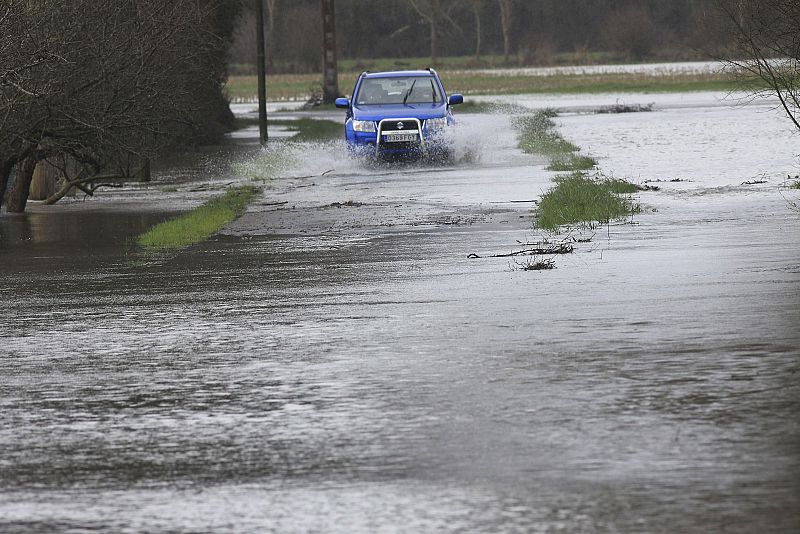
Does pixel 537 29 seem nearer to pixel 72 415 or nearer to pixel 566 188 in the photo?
pixel 566 188

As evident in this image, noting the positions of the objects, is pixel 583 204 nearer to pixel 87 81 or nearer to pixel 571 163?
pixel 87 81

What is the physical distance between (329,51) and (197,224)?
47.9 metres

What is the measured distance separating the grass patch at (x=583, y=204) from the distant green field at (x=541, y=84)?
4606 centimetres

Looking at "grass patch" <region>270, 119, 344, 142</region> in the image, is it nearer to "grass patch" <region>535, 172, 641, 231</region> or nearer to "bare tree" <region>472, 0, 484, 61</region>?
"grass patch" <region>535, 172, 641, 231</region>

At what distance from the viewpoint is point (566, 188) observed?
20562 millimetres

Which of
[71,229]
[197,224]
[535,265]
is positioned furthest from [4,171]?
[535,265]

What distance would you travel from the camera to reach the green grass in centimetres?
1745

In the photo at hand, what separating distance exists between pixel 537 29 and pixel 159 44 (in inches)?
5168

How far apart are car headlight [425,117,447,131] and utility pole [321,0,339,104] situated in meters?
35.2

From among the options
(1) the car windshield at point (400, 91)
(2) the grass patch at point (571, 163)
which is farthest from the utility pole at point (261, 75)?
(2) the grass patch at point (571, 163)

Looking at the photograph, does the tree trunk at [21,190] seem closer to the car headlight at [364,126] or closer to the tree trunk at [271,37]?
the car headlight at [364,126]

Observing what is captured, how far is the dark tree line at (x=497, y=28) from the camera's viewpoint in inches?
5108

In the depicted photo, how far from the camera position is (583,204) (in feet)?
61.4

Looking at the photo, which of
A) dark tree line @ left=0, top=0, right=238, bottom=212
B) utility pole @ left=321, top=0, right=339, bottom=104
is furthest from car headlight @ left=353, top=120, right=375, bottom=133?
utility pole @ left=321, top=0, right=339, bottom=104
